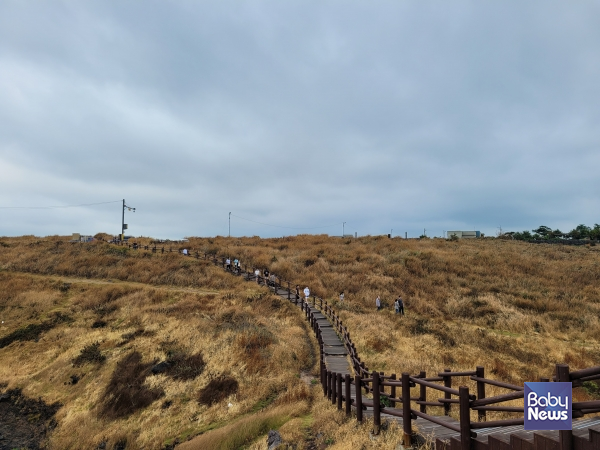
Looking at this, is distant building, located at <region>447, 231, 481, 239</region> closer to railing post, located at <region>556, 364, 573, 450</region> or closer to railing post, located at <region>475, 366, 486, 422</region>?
railing post, located at <region>475, 366, 486, 422</region>

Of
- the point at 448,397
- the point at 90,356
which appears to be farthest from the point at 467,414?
the point at 90,356

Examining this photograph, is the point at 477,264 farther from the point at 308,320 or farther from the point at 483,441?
the point at 483,441

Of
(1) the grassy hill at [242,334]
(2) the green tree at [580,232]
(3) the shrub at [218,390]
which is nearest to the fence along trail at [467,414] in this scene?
(1) the grassy hill at [242,334]

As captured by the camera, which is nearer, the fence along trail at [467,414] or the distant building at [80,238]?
the fence along trail at [467,414]

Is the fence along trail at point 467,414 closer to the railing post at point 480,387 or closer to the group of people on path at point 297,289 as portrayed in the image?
the railing post at point 480,387

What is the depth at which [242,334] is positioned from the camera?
1934 centimetres

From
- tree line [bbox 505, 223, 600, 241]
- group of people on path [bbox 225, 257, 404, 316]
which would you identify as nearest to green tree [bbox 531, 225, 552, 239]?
tree line [bbox 505, 223, 600, 241]

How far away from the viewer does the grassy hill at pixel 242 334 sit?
13.6 m

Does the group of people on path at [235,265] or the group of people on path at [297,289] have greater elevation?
the group of people on path at [235,265]

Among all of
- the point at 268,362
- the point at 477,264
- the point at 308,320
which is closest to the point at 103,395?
the point at 268,362

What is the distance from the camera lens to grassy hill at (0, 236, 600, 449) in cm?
1356

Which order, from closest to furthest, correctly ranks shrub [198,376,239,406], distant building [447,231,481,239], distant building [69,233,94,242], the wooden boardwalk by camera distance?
the wooden boardwalk → shrub [198,376,239,406] → distant building [69,233,94,242] → distant building [447,231,481,239]

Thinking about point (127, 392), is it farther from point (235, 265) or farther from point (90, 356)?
point (235, 265)

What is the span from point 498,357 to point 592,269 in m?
26.8
